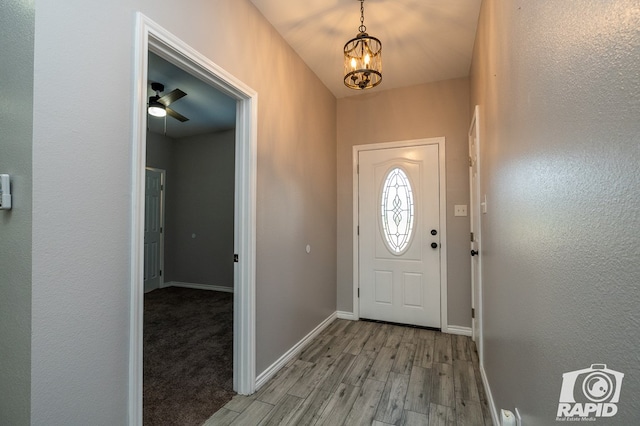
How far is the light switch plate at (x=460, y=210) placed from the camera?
3068 millimetres

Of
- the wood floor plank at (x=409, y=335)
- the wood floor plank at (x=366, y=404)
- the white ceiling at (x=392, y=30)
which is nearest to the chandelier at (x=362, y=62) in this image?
the white ceiling at (x=392, y=30)

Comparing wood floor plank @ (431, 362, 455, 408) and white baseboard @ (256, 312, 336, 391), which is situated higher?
white baseboard @ (256, 312, 336, 391)

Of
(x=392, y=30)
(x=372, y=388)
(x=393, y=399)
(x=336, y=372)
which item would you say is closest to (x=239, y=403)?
(x=336, y=372)

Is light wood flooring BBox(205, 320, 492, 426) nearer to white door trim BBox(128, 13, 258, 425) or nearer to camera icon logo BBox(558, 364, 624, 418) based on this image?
white door trim BBox(128, 13, 258, 425)

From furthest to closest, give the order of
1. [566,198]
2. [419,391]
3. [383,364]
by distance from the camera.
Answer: [383,364], [419,391], [566,198]

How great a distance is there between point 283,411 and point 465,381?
1.39m

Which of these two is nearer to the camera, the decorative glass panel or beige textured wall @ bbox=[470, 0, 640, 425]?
beige textured wall @ bbox=[470, 0, 640, 425]

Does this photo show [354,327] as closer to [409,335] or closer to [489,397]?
[409,335]

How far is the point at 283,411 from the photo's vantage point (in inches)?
70.9

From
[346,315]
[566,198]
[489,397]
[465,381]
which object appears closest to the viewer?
[566,198]

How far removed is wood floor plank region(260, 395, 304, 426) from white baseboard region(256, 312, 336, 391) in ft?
0.80

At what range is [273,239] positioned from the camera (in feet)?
7.59

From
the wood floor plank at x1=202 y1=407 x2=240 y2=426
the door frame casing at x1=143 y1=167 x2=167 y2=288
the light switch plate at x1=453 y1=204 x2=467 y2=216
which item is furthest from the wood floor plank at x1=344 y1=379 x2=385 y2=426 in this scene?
the door frame casing at x1=143 y1=167 x2=167 y2=288

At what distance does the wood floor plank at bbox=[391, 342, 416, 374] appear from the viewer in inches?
91.2
